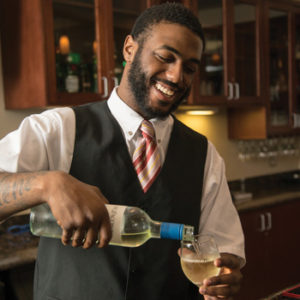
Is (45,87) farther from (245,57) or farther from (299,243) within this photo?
(299,243)

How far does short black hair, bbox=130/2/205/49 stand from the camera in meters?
1.24

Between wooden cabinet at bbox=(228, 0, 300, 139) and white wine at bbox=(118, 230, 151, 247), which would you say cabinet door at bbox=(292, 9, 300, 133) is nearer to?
wooden cabinet at bbox=(228, 0, 300, 139)

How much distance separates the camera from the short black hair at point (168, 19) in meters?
1.24

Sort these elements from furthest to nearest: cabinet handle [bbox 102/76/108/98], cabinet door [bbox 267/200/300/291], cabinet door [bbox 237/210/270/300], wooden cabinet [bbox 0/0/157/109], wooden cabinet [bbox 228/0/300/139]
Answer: wooden cabinet [bbox 228/0/300/139] < cabinet door [bbox 267/200/300/291] < cabinet door [bbox 237/210/270/300] < cabinet handle [bbox 102/76/108/98] < wooden cabinet [bbox 0/0/157/109]

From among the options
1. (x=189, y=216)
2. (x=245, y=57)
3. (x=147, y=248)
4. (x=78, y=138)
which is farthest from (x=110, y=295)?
(x=245, y=57)

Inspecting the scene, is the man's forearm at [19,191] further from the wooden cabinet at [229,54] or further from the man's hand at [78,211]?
the wooden cabinet at [229,54]

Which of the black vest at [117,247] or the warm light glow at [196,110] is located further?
the warm light glow at [196,110]

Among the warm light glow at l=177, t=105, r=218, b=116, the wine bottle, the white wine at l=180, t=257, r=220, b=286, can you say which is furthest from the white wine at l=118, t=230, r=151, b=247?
the warm light glow at l=177, t=105, r=218, b=116

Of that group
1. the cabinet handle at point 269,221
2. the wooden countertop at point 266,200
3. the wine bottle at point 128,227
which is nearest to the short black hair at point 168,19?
the wine bottle at point 128,227

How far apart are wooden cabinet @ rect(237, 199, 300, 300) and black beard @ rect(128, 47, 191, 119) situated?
1896mm

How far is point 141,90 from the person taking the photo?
1.28 m

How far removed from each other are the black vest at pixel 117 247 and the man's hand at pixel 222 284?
22cm

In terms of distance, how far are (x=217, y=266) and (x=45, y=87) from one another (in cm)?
157

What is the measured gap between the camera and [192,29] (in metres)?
1.23
